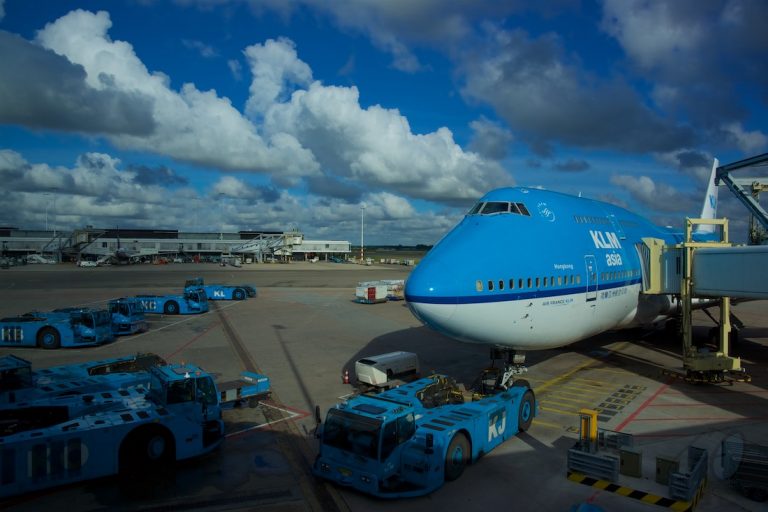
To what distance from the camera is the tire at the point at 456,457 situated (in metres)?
12.2

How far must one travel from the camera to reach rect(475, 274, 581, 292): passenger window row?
14.9 meters

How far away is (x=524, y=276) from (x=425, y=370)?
9772mm

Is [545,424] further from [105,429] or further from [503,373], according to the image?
[105,429]

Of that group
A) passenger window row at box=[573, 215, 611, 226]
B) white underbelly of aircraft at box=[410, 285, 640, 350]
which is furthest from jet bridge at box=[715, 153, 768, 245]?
white underbelly of aircraft at box=[410, 285, 640, 350]

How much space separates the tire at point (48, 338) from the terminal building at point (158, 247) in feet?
346

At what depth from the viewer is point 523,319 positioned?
51.4ft

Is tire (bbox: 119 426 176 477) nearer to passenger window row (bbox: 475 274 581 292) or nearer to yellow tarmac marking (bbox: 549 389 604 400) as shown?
passenger window row (bbox: 475 274 581 292)

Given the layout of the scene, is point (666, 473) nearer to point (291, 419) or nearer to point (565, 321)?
point (565, 321)

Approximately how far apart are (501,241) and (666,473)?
24.9ft

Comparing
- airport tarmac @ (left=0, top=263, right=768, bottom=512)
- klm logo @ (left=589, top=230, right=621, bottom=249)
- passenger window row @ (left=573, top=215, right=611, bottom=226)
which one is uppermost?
passenger window row @ (left=573, top=215, right=611, bottom=226)

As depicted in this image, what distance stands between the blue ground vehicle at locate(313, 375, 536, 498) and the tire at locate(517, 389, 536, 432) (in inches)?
71.0

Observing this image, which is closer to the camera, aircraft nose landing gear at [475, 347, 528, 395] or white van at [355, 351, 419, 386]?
aircraft nose landing gear at [475, 347, 528, 395]

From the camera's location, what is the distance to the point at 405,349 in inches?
1139

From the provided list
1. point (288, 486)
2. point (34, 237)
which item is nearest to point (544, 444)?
point (288, 486)
